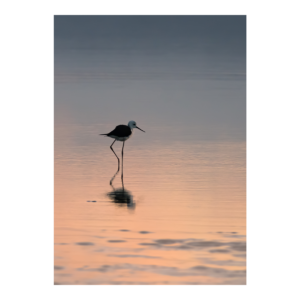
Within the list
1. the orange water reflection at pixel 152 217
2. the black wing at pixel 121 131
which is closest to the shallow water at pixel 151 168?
the orange water reflection at pixel 152 217

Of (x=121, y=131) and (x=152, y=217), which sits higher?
(x=121, y=131)

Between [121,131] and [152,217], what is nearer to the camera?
[152,217]

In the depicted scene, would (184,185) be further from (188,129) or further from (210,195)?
(188,129)

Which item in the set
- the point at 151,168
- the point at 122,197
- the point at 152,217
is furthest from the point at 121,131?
the point at 152,217

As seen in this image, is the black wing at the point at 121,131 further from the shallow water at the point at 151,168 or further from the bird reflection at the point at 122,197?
the bird reflection at the point at 122,197

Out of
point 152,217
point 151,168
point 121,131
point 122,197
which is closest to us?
point 152,217

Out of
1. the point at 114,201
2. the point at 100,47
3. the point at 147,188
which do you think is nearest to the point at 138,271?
the point at 114,201

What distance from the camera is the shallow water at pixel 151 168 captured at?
18.6 ft

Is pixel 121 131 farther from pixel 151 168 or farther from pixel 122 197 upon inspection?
pixel 122 197

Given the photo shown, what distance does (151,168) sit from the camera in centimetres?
881

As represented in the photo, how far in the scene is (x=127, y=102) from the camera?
13250 mm

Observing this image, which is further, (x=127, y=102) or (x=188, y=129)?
(x=127, y=102)

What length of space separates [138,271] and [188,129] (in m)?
6.19

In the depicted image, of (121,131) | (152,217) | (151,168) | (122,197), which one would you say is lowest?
(152,217)
